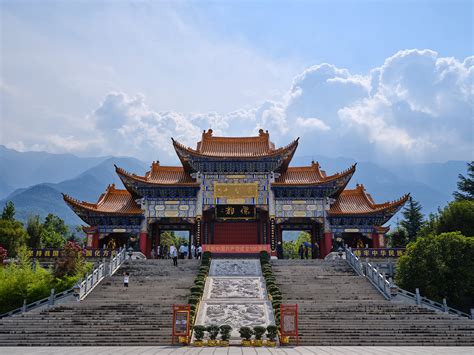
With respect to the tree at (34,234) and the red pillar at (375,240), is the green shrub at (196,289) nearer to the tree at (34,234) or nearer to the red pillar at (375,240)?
the red pillar at (375,240)

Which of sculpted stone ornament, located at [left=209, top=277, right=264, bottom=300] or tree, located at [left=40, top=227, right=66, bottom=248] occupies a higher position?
tree, located at [left=40, top=227, right=66, bottom=248]

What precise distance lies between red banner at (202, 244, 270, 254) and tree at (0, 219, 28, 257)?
45.3ft

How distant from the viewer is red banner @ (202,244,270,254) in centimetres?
2795

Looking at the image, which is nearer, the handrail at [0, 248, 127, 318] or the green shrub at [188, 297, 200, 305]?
the green shrub at [188, 297, 200, 305]

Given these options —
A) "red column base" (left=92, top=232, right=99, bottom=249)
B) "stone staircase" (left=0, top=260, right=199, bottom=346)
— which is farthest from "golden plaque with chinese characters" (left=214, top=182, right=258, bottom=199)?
"stone staircase" (left=0, top=260, right=199, bottom=346)

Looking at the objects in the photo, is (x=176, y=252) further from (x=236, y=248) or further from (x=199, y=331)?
(x=199, y=331)

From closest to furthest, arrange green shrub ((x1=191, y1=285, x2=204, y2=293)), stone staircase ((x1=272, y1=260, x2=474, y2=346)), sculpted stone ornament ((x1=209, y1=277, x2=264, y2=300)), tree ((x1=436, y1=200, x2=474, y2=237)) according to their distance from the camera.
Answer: stone staircase ((x1=272, y1=260, x2=474, y2=346)) < green shrub ((x1=191, y1=285, x2=204, y2=293)) < sculpted stone ornament ((x1=209, y1=277, x2=264, y2=300)) < tree ((x1=436, y1=200, x2=474, y2=237))

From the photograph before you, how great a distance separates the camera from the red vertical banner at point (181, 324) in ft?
42.4

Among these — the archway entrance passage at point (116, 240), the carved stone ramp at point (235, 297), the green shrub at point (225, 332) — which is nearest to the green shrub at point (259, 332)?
the green shrub at point (225, 332)

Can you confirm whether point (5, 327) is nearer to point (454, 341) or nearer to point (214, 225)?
point (454, 341)

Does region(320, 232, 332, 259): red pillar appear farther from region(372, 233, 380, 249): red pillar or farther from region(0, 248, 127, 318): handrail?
region(0, 248, 127, 318): handrail

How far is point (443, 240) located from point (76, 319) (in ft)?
53.6

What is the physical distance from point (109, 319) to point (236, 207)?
51.7 ft

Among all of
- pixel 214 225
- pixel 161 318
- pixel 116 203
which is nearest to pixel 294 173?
pixel 214 225
